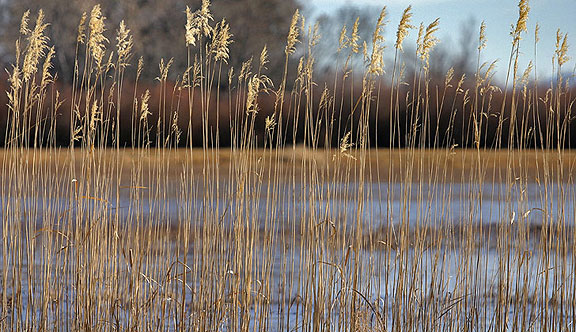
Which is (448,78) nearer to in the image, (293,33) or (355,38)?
(355,38)

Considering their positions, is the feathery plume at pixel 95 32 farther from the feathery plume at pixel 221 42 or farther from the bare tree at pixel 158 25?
the bare tree at pixel 158 25

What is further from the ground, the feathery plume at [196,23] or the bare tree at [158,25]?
the bare tree at [158,25]

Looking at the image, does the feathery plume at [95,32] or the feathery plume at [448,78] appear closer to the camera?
the feathery plume at [95,32]

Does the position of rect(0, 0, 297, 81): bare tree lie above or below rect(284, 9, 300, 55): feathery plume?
above

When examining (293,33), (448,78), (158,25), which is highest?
(158,25)

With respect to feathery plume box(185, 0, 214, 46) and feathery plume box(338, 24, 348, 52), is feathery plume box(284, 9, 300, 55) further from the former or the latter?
feathery plume box(185, 0, 214, 46)

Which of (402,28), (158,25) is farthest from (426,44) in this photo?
(158,25)

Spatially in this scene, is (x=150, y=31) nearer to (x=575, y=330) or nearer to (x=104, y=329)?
(x=104, y=329)

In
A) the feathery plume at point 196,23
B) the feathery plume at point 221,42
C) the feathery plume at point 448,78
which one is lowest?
the feathery plume at point 448,78

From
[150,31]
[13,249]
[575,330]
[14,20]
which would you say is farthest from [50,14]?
[575,330]

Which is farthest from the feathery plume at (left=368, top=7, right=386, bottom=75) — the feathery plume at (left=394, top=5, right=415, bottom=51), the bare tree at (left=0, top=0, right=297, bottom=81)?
the bare tree at (left=0, top=0, right=297, bottom=81)

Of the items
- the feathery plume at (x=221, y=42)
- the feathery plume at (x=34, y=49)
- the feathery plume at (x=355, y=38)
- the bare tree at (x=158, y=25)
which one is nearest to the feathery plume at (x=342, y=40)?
the feathery plume at (x=355, y=38)

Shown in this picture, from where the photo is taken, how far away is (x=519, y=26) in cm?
213

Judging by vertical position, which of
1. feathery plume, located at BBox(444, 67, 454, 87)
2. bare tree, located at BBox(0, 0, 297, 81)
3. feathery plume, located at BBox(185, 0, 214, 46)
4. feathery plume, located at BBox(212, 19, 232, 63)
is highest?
bare tree, located at BBox(0, 0, 297, 81)
